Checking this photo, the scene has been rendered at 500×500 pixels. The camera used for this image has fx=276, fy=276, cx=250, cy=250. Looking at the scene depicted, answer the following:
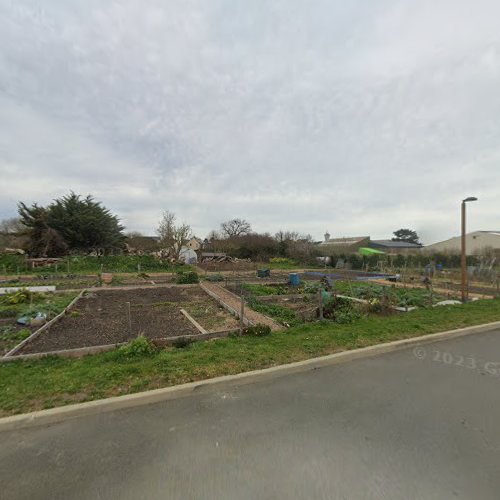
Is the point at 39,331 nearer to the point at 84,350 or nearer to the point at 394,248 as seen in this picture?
the point at 84,350

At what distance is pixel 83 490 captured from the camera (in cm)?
215

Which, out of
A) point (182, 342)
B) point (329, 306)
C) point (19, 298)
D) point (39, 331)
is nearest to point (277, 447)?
point (182, 342)

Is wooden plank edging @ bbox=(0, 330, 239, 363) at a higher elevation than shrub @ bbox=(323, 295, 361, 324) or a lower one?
lower

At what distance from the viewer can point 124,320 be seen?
7832mm

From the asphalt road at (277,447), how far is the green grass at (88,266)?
64.6 ft

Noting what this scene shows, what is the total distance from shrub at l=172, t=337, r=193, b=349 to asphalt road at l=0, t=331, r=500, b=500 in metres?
1.98

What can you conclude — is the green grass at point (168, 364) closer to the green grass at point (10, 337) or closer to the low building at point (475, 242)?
the green grass at point (10, 337)

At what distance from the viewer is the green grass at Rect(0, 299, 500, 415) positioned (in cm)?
357

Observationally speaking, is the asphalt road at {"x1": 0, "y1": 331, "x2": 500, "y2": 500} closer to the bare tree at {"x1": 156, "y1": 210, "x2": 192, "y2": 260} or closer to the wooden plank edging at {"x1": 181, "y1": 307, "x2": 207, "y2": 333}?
the wooden plank edging at {"x1": 181, "y1": 307, "x2": 207, "y2": 333}

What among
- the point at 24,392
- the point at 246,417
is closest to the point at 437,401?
the point at 246,417

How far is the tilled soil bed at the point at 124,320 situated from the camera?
20.0 ft

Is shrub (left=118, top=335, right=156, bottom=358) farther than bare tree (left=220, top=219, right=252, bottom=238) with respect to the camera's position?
No

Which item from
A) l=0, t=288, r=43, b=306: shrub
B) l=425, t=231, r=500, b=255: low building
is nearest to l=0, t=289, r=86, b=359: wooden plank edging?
l=0, t=288, r=43, b=306: shrub

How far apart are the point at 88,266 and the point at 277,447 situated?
2437 centimetres
